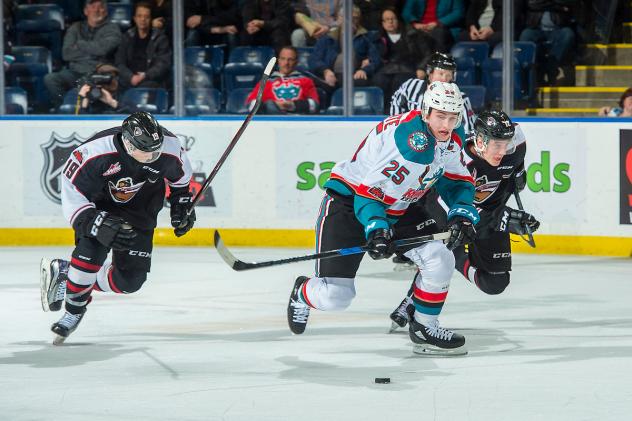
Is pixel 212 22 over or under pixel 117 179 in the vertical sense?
over

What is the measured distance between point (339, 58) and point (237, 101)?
0.77 meters

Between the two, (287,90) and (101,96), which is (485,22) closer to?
(287,90)

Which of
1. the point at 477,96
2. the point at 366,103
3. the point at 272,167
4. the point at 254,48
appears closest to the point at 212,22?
the point at 254,48

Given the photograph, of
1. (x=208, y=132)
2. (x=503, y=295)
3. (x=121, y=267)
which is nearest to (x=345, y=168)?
(x=121, y=267)

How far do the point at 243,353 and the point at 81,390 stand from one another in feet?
2.85

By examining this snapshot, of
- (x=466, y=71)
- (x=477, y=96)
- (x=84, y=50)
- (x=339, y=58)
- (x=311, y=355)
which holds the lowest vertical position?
(x=311, y=355)

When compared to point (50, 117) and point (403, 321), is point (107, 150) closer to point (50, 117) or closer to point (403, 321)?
point (403, 321)

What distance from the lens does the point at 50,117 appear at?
28.3ft

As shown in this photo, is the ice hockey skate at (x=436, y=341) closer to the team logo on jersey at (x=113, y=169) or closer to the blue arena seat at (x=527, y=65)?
the team logo on jersey at (x=113, y=169)

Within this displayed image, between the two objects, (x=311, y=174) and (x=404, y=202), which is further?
(x=311, y=174)

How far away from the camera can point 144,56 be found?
8828 millimetres

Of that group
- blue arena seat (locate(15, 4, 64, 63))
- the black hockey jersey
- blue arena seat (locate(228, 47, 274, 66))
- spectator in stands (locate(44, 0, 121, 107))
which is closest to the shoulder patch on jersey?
the black hockey jersey

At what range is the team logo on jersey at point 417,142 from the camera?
4.64m

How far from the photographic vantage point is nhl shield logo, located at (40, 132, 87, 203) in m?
8.62
